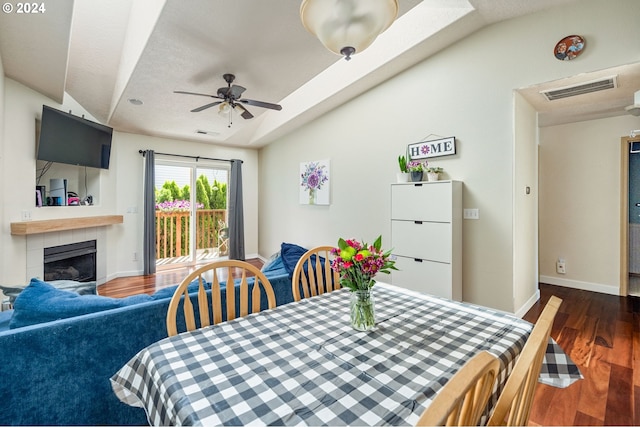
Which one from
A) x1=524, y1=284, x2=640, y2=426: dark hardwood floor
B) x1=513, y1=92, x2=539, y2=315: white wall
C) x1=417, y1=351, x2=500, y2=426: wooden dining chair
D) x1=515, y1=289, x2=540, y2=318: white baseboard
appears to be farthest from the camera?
→ x1=515, y1=289, x2=540, y2=318: white baseboard

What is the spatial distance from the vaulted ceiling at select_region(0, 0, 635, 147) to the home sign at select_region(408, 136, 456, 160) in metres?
0.98

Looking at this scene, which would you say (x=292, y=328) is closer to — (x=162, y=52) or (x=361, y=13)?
(x=361, y=13)

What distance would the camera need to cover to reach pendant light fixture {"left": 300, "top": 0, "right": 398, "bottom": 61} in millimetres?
1145

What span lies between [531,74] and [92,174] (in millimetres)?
5651

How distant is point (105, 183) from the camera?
14.5 feet

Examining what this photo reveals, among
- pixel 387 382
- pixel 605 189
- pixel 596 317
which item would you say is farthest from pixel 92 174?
pixel 605 189

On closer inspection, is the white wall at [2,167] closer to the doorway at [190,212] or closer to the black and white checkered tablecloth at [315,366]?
the doorway at [190,212]

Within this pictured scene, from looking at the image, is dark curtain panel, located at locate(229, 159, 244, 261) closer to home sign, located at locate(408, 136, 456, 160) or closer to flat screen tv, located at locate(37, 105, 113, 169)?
flat screen tv, located at locate(37, 105, 113, 169)

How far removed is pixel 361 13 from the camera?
3.83 ft

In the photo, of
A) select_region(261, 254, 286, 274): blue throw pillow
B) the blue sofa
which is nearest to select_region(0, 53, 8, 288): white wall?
the blue sofa

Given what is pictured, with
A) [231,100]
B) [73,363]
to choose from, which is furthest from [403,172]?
[73,363]

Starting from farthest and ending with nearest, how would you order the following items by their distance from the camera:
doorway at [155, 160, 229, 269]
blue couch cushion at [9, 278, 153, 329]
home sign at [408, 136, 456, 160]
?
1. doorway at [155, 160, 229, 269]
2. home sign at [408, 136, 456, 160]
3. blue couch cushion at [9, 278, 153, 329]

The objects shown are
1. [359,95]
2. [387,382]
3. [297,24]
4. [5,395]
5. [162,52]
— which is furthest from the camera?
[359,95]

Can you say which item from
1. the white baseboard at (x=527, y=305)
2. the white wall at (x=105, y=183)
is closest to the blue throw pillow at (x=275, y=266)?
the white baseboard at (x=527, y=305)
